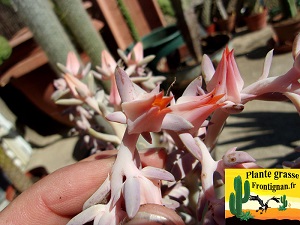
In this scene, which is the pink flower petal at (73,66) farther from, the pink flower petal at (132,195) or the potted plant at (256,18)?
the potted plant at (256,18)

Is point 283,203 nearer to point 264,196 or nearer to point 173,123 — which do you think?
point 264,196

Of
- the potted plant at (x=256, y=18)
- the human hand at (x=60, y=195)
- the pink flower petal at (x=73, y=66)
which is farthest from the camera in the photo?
the potted plant at (x=256, y=18)

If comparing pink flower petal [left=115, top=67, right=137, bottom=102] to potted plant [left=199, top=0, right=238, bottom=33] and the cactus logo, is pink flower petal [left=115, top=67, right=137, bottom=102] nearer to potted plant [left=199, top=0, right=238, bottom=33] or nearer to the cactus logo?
the cactus logo

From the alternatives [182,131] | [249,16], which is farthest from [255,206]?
[249,16]

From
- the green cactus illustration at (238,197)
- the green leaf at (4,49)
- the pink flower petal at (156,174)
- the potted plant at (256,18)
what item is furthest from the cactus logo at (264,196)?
the potted plant at (256,18)

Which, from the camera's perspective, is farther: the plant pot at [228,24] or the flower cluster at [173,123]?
the plant pot at [228,24]

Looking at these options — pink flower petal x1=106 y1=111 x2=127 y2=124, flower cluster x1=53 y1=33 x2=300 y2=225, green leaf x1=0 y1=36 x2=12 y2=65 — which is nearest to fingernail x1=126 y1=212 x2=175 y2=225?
flower cluster x1=53 y1=33 x2=300 y2=225

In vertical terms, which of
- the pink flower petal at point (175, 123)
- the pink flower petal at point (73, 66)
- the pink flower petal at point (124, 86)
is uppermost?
the pink flower petal at point (124, 86)
